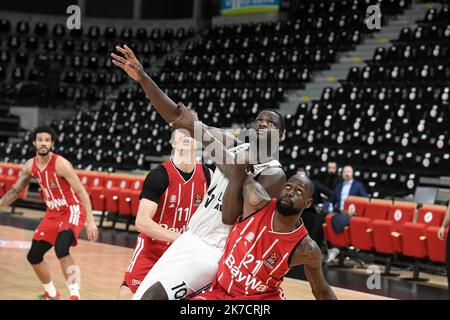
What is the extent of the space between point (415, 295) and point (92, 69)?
2042 centimetres

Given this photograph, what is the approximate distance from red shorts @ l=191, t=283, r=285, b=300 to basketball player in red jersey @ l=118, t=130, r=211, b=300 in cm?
122

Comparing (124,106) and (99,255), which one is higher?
(124,106)

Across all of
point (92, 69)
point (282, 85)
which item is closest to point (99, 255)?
point (282, 85)

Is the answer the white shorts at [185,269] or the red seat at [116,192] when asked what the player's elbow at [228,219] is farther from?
the red seat at [116,192]

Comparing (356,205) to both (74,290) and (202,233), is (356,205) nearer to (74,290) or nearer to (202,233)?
(74,290)

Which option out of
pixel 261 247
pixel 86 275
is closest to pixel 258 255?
pixel 261 247

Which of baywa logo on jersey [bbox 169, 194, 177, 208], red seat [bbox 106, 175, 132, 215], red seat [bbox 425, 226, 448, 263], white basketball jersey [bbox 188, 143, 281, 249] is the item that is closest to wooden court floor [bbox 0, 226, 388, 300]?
red seat [bbox 425, 226, 448, 263]

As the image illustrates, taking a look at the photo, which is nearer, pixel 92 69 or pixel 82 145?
pixel 82 145

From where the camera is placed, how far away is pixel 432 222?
11.3 meters

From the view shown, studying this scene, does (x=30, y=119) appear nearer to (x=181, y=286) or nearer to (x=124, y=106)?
(x=124, y=106)

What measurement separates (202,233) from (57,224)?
3.60 meters

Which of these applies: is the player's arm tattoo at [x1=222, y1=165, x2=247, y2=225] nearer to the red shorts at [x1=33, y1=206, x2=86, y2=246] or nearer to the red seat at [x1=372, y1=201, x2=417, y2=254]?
the red shorts at [x1=33, y1=206, x2=86, y2=246]

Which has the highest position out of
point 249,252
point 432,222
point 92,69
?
point 92,69

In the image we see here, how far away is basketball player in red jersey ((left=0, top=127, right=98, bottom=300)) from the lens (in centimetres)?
773
